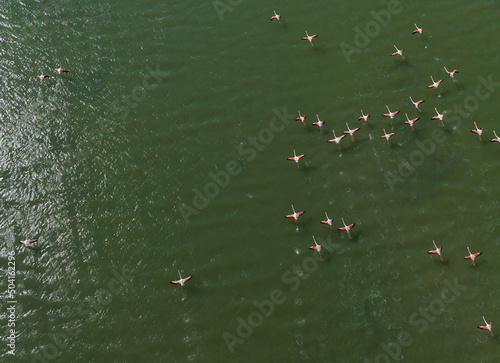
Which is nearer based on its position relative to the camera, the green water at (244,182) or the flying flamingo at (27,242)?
the green water at (244,182)

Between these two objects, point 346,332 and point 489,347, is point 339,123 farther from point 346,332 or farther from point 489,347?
point 489,347

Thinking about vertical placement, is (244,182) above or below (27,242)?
below

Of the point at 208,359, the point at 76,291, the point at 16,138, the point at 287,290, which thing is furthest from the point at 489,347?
the point at 16,138

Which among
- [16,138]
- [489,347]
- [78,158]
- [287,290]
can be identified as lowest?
[489,347]

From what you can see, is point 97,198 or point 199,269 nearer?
point 199,269

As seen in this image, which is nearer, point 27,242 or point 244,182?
point 27,242

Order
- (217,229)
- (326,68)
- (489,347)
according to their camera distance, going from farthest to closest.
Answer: (326,68)
(217,229)
(489,347)

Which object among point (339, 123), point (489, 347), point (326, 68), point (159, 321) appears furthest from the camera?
point (326, 68)

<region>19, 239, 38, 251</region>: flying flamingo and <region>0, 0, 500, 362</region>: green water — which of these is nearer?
<region>0, 0, 500, 362</region>: green water
